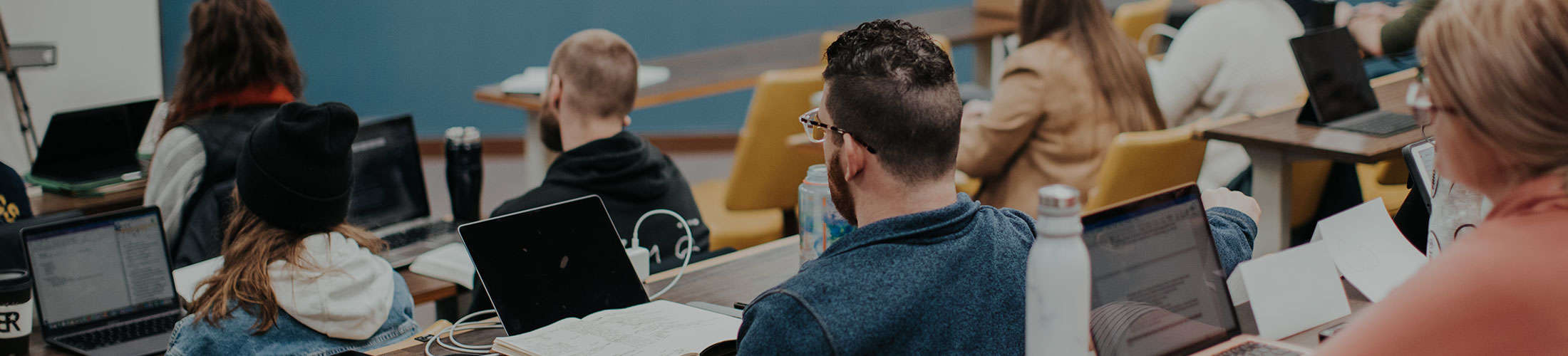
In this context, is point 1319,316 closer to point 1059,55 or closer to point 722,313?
point 722,313

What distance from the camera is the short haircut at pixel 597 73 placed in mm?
2588

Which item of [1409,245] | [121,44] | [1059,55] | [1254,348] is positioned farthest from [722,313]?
[121,44]

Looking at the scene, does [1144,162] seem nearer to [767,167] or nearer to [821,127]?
[767,167]

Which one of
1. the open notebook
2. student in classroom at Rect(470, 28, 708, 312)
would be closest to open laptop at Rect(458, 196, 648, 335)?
the open notebook

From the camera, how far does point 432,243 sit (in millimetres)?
2766

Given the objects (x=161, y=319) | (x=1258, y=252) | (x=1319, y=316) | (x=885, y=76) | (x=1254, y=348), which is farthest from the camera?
(x=1258, y=252)

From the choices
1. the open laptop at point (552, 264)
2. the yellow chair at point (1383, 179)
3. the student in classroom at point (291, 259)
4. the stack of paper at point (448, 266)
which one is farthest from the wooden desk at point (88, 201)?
the yellow chair at point (1383, 179)

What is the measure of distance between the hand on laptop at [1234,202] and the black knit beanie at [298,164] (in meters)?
1.27

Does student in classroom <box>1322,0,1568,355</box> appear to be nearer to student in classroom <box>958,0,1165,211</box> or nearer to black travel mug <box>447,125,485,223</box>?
student in classroom <box>958,0,1165,211</box>

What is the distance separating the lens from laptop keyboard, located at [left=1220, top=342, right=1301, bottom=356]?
144 centimetres

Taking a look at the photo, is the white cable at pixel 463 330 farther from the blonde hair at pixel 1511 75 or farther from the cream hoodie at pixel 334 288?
the blonde hair at pixel 1511 75

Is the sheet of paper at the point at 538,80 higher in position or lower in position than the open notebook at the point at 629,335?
lower

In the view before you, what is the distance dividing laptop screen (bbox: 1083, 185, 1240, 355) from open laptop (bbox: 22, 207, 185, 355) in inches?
58.5

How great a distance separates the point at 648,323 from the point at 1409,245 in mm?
1031
